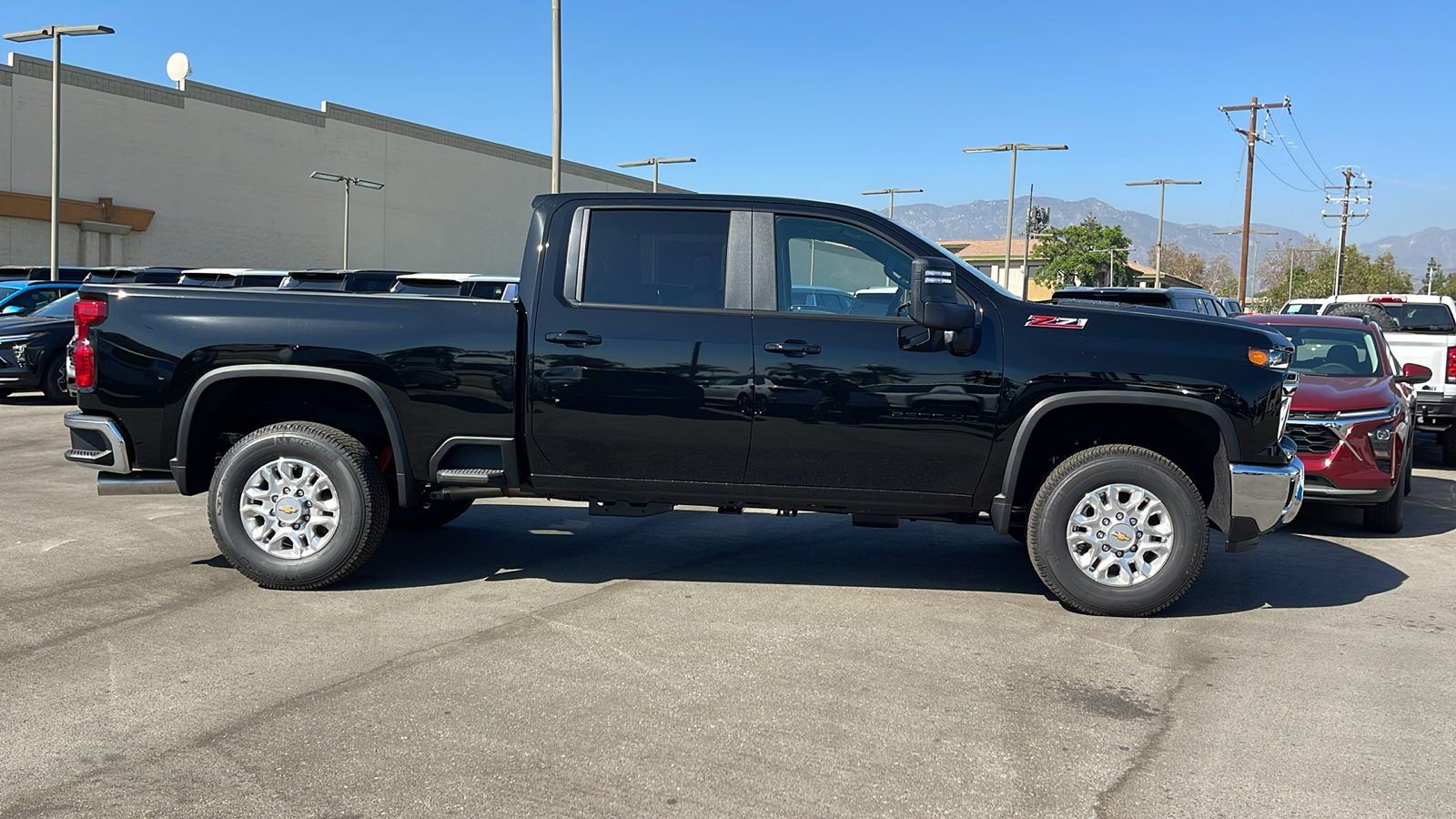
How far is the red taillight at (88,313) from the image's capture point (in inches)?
231

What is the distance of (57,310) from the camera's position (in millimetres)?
16422

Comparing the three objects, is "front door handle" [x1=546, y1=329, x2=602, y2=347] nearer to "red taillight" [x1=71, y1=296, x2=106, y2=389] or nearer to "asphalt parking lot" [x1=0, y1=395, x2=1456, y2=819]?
"asphalt parking lot" [x1=0, y1=395, x2=1456, y2=819]

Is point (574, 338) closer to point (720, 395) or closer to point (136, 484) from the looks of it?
point (720, 395)

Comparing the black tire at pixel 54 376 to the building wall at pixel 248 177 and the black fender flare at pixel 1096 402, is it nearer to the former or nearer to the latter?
the black fender flare at pixel 1096 402

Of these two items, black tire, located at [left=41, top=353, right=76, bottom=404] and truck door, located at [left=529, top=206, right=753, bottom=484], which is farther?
black tire, located at [left=41, top=353, right=76, bottom=404]

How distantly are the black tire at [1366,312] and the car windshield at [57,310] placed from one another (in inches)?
671

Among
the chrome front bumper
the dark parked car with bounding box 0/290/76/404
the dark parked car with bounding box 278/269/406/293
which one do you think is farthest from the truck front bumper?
the dark parked car with bounding box 0/290/76/404

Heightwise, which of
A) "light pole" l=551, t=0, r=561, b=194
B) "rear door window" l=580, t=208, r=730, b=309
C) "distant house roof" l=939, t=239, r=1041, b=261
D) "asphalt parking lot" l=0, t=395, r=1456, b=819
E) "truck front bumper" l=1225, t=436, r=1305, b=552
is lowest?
"asphalt parking lot" l=0, t=395, r=1456, b=819

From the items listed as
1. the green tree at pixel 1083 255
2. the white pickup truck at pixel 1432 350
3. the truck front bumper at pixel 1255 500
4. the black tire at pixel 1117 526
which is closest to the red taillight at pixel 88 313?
the black tire at pixel 1117 526

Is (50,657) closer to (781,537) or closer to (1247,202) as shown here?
(781,537)

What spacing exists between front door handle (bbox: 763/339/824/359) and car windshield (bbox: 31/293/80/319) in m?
14.1

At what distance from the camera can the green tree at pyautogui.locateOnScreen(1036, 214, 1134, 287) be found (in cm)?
8506

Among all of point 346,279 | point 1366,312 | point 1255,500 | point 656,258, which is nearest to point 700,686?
point 656,258

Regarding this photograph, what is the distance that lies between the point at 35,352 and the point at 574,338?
1300 cm
